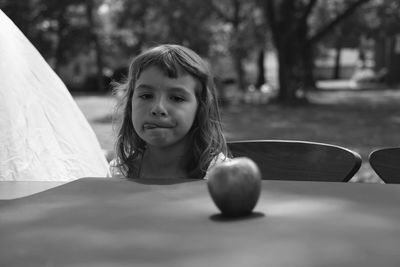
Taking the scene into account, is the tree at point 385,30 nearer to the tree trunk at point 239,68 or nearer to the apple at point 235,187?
the tree trunk at point 239,68

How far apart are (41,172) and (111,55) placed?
158 feet

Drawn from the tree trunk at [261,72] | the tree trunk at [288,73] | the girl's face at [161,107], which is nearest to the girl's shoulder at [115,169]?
the girl's face at [161,107]

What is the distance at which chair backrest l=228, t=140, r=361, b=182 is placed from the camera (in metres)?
2.22

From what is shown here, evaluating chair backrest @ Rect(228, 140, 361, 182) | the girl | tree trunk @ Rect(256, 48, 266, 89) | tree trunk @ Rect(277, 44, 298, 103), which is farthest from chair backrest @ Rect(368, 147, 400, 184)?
tree trunk @ Rect(256, 48, 266, 89)

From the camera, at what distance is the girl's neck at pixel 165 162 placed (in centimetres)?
242

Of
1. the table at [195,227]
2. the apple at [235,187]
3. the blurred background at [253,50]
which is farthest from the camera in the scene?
the blurred background at [253,50]

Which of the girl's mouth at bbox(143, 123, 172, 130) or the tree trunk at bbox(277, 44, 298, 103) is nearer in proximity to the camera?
the girl's mouth at bbox(143, 123, 172, 130)

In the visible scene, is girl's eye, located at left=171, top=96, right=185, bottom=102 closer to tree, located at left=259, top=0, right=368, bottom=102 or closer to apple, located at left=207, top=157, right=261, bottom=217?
apple, located at left=207, top=157, right=261, bottom=217

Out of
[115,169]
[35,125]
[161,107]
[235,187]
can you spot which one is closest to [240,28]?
[35,125]

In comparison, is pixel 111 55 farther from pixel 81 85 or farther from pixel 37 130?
pixel 37 130

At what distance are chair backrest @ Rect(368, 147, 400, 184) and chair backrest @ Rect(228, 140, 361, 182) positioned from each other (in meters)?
0.09

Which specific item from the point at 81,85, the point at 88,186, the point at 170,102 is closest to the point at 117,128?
the point at 170,102

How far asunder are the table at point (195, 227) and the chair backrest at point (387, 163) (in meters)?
0.63

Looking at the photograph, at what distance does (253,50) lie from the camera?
35.7 m
